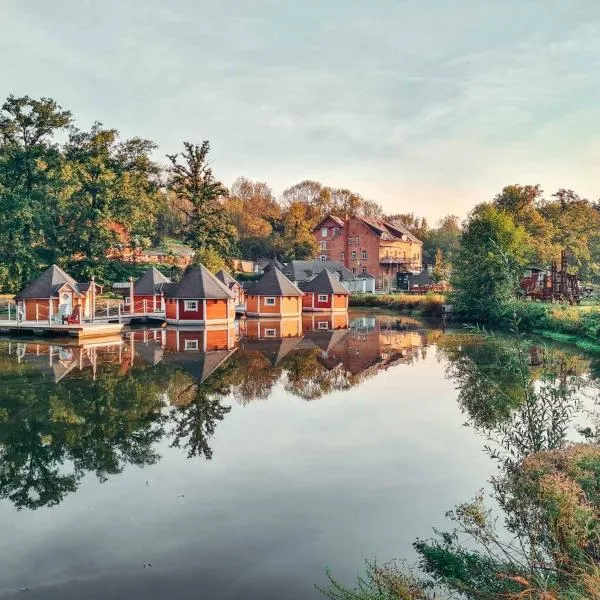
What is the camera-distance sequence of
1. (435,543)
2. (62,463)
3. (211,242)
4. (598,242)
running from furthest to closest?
(598,242) → (211,242) → (62,463) → (435,543)

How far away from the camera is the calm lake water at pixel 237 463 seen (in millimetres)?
7930

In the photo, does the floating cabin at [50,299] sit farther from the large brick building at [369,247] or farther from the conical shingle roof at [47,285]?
the large brick building at [369,247]

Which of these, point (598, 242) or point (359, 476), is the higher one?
point (598, 242)

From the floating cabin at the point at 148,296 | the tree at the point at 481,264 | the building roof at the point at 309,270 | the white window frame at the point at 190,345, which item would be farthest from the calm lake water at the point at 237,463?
the building roof at the point at 309,270

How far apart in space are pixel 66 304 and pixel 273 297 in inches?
580

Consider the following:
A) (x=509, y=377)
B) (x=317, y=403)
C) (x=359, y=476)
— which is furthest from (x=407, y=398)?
(x=359, y=476)

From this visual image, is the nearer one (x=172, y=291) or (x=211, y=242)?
(x=172, y=291)

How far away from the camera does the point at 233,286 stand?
50.8 m

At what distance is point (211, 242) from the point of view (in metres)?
53.5

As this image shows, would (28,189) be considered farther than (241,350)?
Yes

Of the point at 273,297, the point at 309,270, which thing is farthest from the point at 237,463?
the point at 309,270

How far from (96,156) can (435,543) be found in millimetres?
47617

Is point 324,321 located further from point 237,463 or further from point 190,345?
point 237,463

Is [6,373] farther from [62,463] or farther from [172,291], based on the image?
[172,291]
